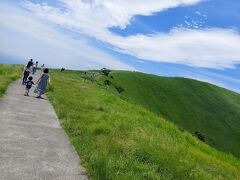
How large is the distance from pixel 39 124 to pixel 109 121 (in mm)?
4870

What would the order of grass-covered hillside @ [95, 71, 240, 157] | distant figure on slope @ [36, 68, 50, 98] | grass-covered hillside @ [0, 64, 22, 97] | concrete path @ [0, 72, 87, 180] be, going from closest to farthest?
concrete path @ [0, 72, 87, 180] < grass-covered hillside @ [0, 64, 22, 97] < distant figure on slope @ [36, 68, 50, 98] < grass-covered hillside @ [95, 71, 240, 157]

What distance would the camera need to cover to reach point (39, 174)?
9445 millimetres

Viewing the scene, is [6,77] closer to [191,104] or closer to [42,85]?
[42,85]

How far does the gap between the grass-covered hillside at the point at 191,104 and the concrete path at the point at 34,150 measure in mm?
76389

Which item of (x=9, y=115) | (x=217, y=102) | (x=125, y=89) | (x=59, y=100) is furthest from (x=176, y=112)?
(x=9, y=115)

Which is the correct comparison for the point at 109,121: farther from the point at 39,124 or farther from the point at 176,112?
the point at 176,112

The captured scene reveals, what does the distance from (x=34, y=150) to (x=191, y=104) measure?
421 ft

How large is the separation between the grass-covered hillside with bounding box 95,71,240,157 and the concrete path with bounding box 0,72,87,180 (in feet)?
251

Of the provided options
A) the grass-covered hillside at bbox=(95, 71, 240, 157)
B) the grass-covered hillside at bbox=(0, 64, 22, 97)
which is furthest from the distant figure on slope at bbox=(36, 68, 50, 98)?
the grass-covered hillside at bbox=(95, 71, 240, 157)

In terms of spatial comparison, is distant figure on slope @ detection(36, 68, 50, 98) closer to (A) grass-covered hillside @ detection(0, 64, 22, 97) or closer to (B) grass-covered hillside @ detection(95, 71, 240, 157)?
(A) grass-covered hillside @ detection(0, 64, 22, 97)

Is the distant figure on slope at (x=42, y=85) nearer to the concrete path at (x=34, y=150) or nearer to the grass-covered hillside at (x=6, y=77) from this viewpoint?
the grass-covered hillside at (x=6, y=77)

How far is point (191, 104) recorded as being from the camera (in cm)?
13688

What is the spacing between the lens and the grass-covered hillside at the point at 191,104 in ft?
358

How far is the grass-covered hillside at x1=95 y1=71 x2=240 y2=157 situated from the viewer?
10915 cm
